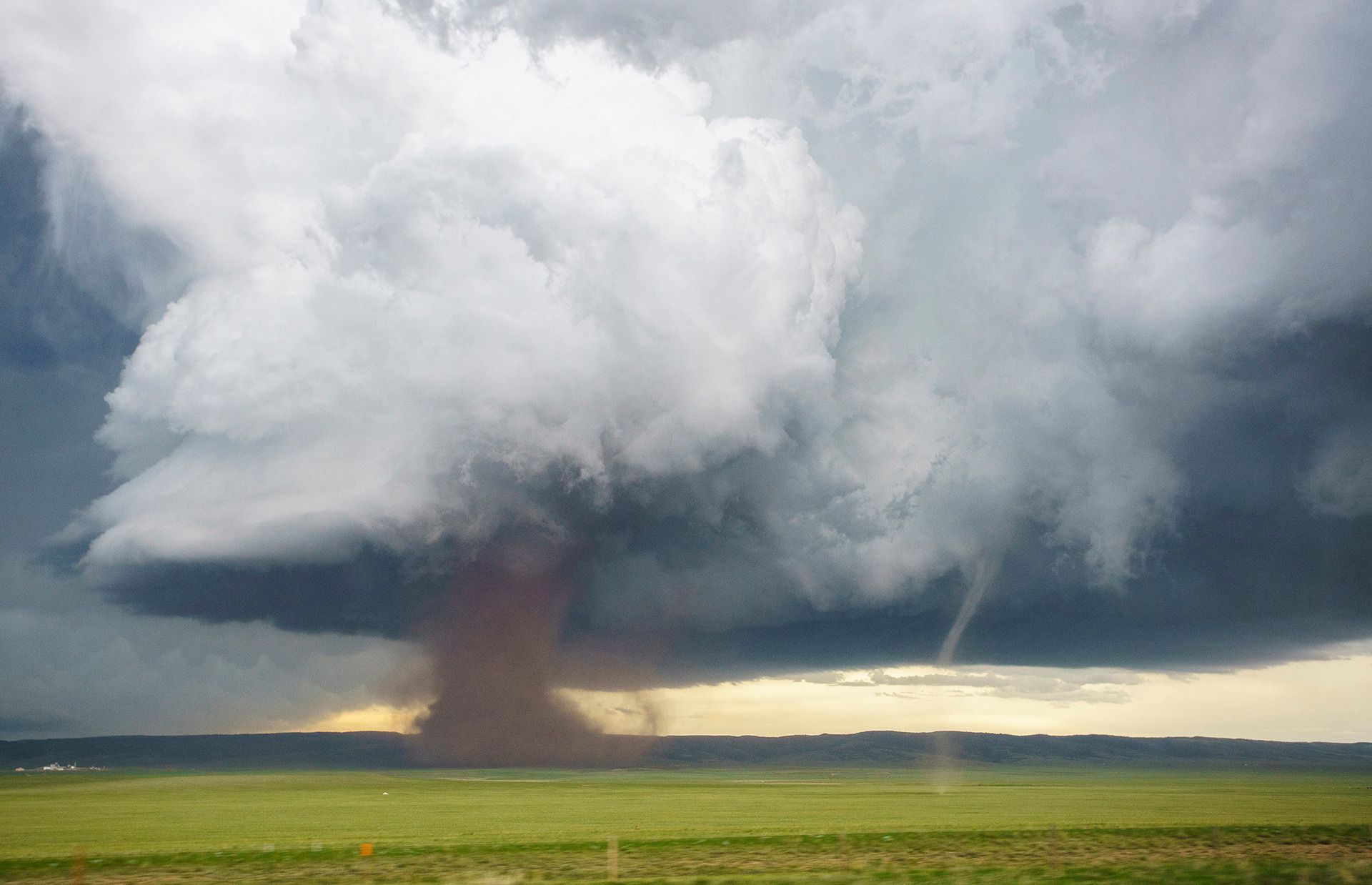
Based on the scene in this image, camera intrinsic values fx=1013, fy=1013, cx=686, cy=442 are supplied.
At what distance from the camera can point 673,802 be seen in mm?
119500

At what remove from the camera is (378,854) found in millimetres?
49281

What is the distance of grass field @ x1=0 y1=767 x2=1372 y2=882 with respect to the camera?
4112 cm

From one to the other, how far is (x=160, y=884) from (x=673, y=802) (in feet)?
285

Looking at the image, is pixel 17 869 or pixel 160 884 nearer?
pixel 160 884

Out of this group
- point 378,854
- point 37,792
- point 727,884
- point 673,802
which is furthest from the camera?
point 37,792

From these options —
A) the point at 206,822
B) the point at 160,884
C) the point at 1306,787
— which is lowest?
the point at 1306,787

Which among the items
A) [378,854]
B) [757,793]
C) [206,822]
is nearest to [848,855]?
[378,854]

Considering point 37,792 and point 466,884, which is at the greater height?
point 466,884

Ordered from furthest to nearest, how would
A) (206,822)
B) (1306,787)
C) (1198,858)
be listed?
(1306,787)
(206,822)
(1198,858)

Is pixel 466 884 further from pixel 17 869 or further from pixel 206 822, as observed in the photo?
pixel 206 822

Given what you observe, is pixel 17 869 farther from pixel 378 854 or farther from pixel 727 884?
pixel 727 884

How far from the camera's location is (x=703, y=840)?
188ft

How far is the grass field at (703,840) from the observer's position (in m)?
41.1

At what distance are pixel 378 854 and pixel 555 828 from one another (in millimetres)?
26534
